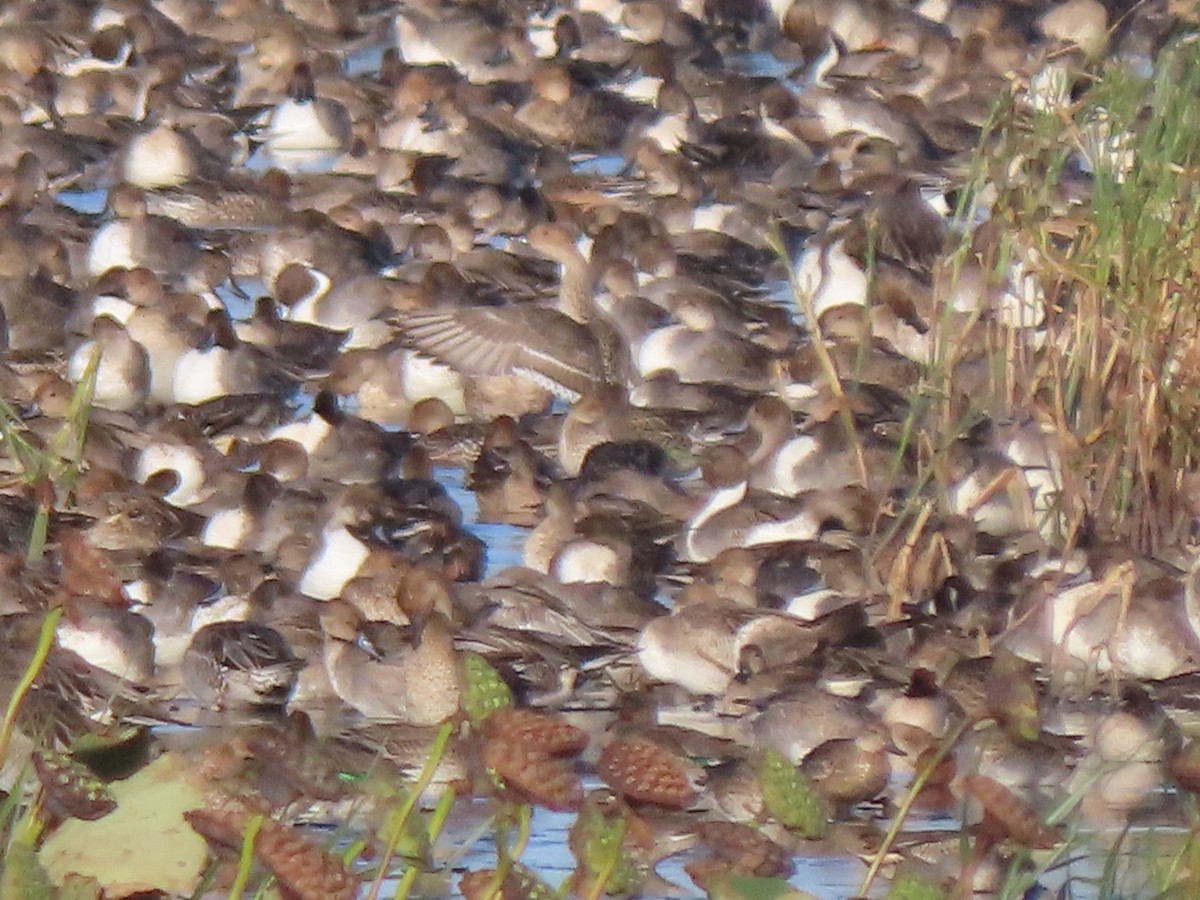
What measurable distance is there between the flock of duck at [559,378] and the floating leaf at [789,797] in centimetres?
83

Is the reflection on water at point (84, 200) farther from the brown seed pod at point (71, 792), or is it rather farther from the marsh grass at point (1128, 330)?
the brown seed pod at point (71, 792)

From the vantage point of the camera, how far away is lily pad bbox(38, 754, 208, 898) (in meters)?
4.59

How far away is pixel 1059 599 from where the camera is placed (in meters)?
8.56

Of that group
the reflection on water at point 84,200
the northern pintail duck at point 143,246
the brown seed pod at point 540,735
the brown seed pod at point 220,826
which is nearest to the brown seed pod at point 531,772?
the brown seed pod at point 540,735

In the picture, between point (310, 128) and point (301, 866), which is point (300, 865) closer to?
point (301, 866)

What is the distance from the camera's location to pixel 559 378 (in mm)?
11484

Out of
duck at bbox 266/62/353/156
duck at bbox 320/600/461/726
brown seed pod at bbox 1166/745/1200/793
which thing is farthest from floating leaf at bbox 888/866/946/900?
duck at bbox 266/62/353/156

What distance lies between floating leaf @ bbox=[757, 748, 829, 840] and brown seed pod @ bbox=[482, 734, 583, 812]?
545 mm

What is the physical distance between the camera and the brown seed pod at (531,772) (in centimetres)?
391

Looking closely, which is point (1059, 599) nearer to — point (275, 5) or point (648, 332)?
point (648, 332)

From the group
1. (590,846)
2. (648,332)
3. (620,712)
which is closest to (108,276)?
(648,332)

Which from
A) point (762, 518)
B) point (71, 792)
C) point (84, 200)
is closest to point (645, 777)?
point (71, 792)

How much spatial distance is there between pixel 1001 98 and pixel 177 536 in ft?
10.6

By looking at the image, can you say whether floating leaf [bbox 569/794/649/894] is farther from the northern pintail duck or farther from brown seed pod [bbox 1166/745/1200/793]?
the northern pintail duck
